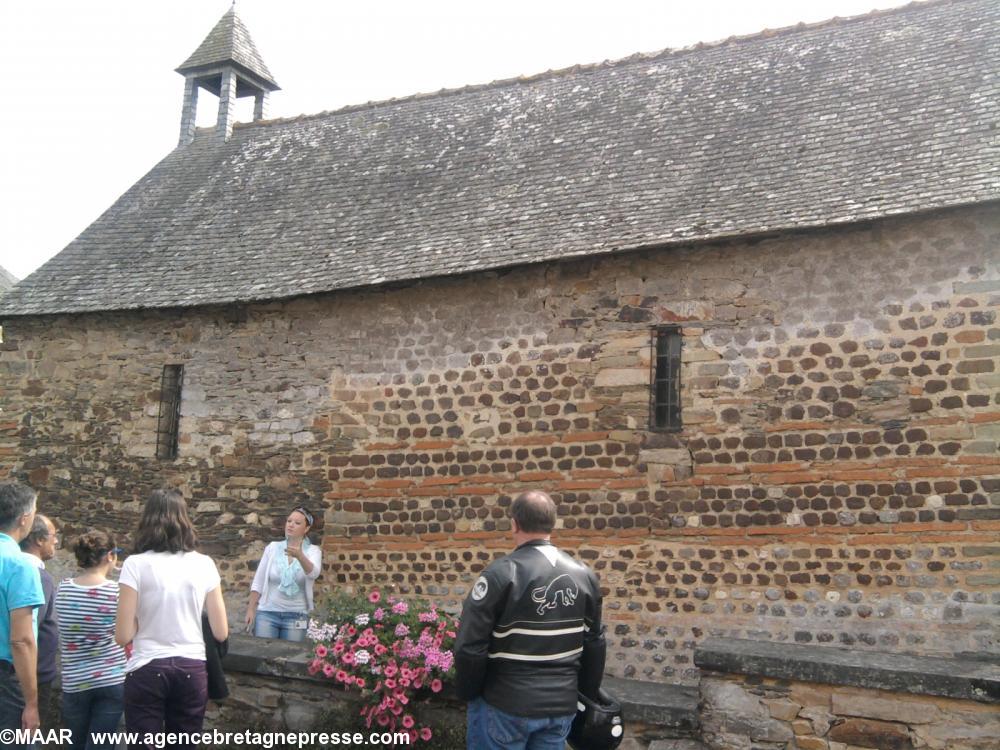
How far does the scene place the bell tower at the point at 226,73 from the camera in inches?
633

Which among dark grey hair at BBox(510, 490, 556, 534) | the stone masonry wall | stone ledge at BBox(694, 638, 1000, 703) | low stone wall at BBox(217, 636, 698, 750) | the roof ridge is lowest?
low stone wall at BBox(217, 636, 698, 750)

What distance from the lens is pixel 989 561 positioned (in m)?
7.23

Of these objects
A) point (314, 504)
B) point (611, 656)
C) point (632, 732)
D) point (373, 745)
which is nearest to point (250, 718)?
point (373, 745)

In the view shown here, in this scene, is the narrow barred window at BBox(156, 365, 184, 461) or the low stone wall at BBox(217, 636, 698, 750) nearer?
the low stone wall at BBox(217, 636, 698, 750)

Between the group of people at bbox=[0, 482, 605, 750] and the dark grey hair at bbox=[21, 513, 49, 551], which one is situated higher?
the dark grey hair at bbox=[21, 513, 49, 551]

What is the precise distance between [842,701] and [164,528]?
3.54 meters

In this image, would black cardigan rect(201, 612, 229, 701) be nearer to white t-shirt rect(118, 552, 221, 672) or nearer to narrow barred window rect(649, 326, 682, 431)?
white t-shirt rect(118, 552, 221, 672)

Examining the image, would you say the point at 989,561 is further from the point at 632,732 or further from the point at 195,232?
the point at 195,232

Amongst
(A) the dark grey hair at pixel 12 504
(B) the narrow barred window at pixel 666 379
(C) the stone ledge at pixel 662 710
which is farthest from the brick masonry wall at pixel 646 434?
(A) the dark grey hair at pixel 12 504

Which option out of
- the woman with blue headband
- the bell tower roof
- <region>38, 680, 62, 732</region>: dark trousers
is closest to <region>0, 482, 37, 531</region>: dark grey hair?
<region>38, 680, 62, 732</region>: dark trousers

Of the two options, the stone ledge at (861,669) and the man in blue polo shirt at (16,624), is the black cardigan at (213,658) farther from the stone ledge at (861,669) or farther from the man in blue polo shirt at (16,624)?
the stone ledge at (861,669)

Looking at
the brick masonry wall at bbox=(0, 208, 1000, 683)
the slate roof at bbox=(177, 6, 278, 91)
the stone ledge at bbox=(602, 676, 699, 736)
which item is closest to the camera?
the stone ledge at bbox=(602, 676, 699, 736)

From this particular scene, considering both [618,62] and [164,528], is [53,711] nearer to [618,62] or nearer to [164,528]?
[164,528]

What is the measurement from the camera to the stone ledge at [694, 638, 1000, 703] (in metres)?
4.47
